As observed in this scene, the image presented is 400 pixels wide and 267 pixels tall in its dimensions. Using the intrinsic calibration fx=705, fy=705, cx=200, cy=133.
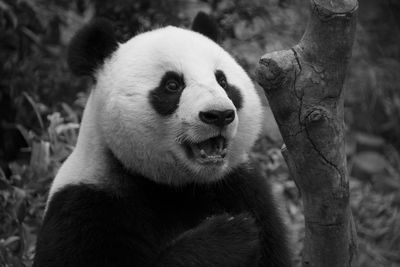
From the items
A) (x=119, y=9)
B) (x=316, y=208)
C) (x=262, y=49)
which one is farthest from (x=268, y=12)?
(x=316, y=208)

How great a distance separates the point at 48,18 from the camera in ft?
21.8

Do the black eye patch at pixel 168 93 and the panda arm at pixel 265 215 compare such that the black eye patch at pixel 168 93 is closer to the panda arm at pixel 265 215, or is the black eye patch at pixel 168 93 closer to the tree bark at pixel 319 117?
the panda arm at pixel 265 215

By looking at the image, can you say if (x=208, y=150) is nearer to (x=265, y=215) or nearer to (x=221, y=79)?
(x=221, y=79)

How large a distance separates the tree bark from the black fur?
0.51 m

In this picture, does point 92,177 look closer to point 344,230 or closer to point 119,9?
point 344,230

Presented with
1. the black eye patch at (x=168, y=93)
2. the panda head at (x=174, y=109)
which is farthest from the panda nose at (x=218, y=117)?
the black eye patch at (x=168, y=93)

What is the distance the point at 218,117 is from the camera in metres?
A: 3.30

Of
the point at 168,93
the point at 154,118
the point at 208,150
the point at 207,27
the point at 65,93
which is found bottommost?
the point at 65,93

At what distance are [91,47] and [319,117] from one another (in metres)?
1.59

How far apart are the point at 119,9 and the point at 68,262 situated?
11.8ft

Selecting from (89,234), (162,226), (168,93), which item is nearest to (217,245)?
(162,226)

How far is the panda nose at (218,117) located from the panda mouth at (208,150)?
154 millimetres

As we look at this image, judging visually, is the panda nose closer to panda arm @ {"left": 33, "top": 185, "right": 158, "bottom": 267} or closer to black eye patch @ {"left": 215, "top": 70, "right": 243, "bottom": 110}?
black eye patch @ {"left": 215, "top": 70, "right": 243, "bottom": 110}

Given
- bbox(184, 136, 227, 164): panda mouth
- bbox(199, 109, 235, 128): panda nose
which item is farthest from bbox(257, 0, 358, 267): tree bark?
bbox(184, 136, 227, 164): panda mouth
